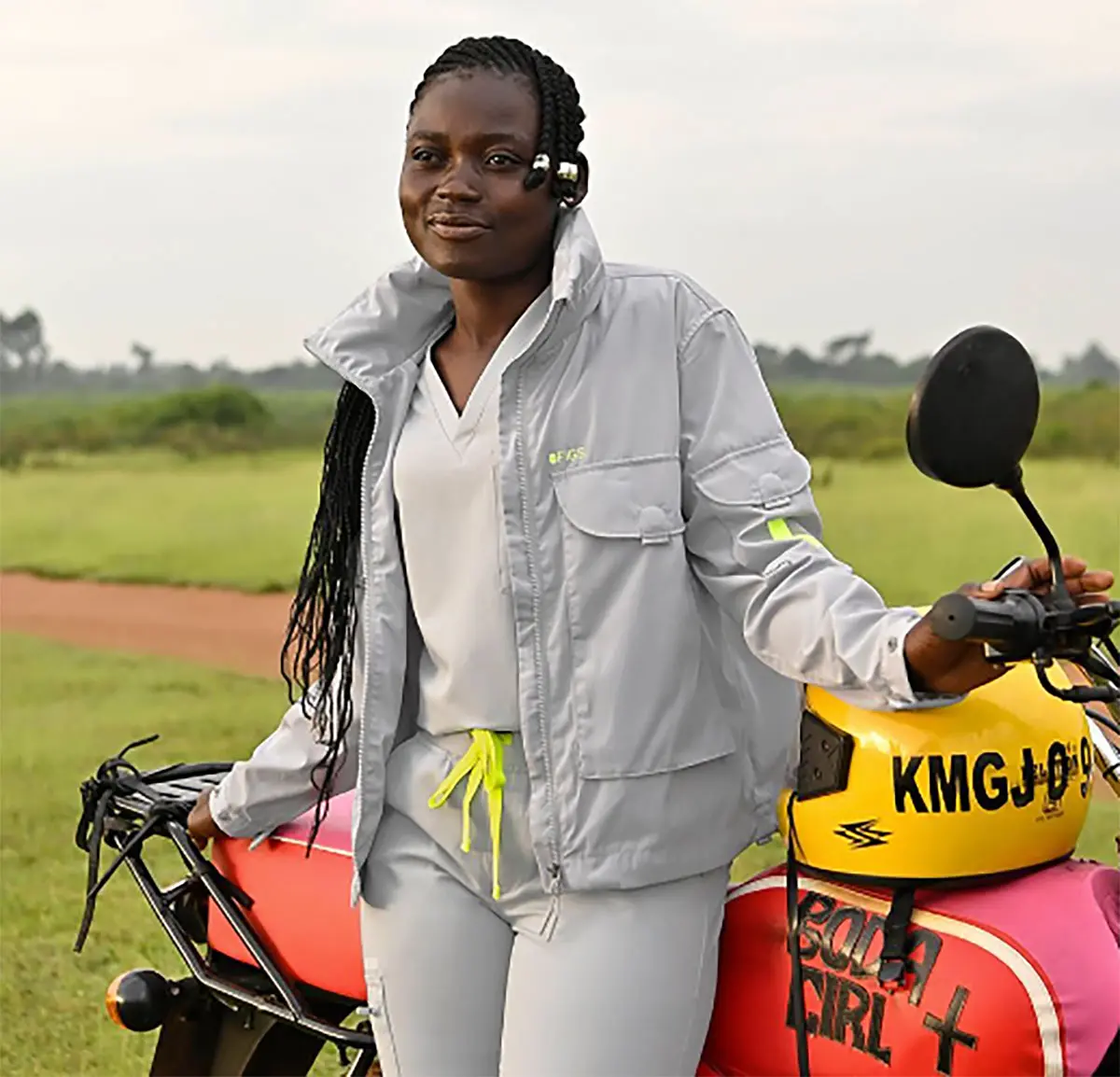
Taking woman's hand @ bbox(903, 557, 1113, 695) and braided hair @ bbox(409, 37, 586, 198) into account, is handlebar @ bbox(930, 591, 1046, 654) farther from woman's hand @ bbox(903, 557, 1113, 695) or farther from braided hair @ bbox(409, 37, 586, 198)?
braided hair @ bbox(409, 37, 586, 198)

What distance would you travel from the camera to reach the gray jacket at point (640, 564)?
1639 mm

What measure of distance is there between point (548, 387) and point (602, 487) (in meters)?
0.12

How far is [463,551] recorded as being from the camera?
172 centimetres

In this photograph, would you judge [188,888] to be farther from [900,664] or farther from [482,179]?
[900,664]

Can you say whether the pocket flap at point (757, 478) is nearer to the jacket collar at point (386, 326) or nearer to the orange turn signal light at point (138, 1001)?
the jacket collar at point (386, 326)

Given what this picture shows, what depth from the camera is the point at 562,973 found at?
1.65 meters

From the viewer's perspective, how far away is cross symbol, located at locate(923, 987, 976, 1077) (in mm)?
1504

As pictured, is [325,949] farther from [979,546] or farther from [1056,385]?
[1056,385]

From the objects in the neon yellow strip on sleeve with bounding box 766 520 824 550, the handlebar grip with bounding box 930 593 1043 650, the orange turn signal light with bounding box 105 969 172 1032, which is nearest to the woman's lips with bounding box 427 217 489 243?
the neon yellow strip on sleeve with bounding box 766 520 824 550

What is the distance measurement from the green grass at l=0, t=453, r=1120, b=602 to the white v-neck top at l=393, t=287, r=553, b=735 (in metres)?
9.05

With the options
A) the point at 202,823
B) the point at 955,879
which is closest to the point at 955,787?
the point at 955,879

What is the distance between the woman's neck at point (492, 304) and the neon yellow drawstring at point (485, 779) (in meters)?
0.38

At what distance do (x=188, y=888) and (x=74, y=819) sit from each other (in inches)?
151

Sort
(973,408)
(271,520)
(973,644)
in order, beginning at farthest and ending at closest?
(271,520), (973,644), (973,408)
